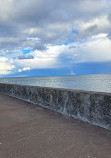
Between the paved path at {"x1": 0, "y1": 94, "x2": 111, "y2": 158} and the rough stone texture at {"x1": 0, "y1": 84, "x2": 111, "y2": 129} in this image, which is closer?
the paved path at {"x1": 0, "y1": 94, "x2": 111, "y2": 158}

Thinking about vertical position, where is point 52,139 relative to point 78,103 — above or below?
below

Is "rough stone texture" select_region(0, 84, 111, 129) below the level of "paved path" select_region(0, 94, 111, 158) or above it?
above

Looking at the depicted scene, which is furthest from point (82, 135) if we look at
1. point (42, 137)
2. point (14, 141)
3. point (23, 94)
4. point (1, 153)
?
point (23, 94)

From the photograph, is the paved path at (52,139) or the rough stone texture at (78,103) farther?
the rough stone texture at (78,103)

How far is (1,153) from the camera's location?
3410 millimetres

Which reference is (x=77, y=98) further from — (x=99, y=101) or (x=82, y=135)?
(x=82, y=135)

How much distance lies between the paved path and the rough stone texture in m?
0.30

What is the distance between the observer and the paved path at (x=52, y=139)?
335 centimetres

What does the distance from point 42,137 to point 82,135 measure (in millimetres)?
1184

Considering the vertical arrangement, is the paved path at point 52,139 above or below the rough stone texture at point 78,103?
below

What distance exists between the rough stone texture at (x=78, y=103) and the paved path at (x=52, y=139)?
296 millimetres

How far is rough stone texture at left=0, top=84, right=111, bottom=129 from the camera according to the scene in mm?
4590

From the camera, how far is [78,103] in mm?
5516

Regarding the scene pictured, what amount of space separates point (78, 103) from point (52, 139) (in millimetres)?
1924
